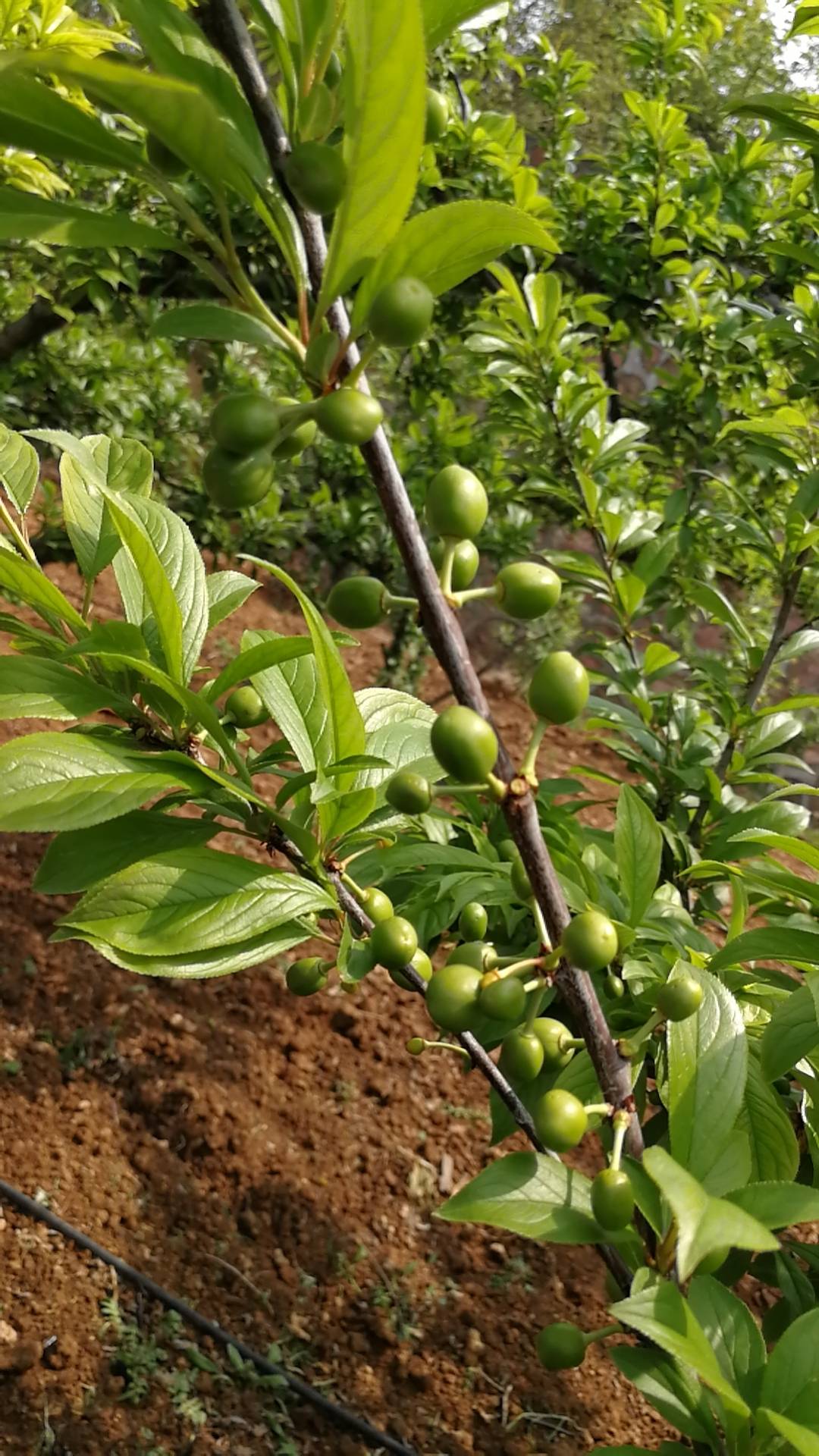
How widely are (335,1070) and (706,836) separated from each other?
4.43 ft

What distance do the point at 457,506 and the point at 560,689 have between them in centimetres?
12

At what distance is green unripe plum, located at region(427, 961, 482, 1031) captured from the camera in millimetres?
639

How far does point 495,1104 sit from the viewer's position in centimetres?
127

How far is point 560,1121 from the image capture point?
0.64m

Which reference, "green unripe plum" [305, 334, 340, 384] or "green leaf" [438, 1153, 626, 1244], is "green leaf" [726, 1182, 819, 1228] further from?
"green unripe plum" [305, 334, 340, 384]

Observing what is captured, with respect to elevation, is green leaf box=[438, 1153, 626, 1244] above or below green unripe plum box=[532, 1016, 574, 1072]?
below

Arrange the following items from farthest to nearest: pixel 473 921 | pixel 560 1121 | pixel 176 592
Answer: pixel 473 921 < pixel 176 592 < pixel 560 1121

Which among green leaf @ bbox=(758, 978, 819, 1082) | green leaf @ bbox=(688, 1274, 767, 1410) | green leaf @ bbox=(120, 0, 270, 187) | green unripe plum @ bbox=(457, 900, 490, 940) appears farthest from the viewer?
green unripe plum @ bbox=(457, 900, 490, 940)

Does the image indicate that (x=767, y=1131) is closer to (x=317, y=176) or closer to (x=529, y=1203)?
(x=529, y=1203)

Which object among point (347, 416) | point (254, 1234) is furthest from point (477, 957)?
point (254, 1234)

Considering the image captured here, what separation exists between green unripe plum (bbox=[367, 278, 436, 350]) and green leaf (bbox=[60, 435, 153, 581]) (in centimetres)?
42

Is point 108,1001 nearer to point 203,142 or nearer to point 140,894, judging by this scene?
point 140,894

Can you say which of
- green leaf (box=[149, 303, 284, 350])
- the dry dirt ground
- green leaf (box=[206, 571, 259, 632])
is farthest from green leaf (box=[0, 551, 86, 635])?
the dry dirt ground

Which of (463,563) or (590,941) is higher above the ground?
(463,563)
